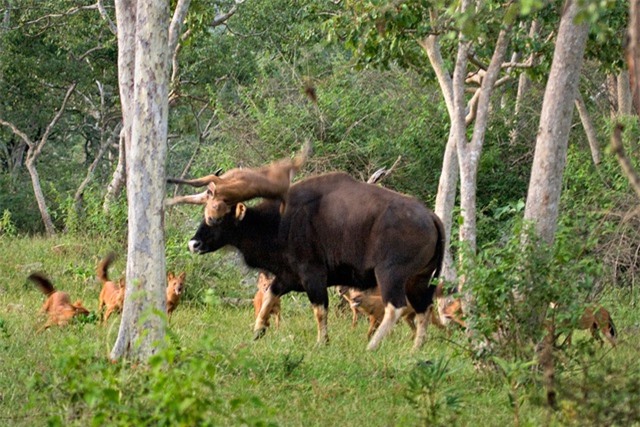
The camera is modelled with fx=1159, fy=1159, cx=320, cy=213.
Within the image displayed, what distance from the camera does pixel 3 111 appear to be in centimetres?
2639

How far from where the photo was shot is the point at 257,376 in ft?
28.8

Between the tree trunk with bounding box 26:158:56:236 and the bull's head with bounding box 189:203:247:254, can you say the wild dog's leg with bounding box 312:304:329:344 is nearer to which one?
the bull's head with bounding box 189:203:247:254

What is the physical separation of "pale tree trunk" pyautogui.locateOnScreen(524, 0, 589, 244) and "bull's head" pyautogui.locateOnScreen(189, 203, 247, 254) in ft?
13.1

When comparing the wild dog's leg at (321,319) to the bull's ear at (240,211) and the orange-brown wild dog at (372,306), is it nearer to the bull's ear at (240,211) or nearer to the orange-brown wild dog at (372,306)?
the orange-brown wild dog at (372,306)

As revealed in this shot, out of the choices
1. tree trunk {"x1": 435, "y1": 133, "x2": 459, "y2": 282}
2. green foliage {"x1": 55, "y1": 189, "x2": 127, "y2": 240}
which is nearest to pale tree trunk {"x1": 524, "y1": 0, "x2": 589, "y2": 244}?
tree trunk {"x1": 435, "y1": 133, "x2": 459, "y2": 282}

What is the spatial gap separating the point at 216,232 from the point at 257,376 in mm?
3375

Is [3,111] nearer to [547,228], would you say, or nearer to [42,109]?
[42,109]

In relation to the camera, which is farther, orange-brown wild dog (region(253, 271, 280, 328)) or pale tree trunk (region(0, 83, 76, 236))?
pale tree trunk (region(0, 83, 76, 236))

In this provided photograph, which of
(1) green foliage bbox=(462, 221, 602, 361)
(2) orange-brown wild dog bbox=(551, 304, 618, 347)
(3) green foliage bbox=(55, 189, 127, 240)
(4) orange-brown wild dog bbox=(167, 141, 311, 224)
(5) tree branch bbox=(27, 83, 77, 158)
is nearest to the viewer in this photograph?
(1) green foliage bbox=(462, 221, 602, 361)

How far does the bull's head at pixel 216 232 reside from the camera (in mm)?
11828

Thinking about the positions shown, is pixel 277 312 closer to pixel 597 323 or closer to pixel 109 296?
pixel 109 296

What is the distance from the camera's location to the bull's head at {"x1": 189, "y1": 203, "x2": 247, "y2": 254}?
38.8 ft

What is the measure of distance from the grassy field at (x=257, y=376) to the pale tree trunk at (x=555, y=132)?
102 centimetres

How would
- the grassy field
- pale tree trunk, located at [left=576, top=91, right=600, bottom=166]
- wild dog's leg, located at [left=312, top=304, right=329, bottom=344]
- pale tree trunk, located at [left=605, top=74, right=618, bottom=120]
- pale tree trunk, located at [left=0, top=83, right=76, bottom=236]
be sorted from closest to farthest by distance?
the grassy field
wild dog's leg, located at [left=312, top=304, right=329, bottom=344]
pale tree trunk, located at [left=576, top=91, right=600, bottom=166]
pale tree trunk, located at [left=605, top=74, right=618, bottom=120]
pale tree trunk, located at [left=0, top=83, right=76, bottom=236]
